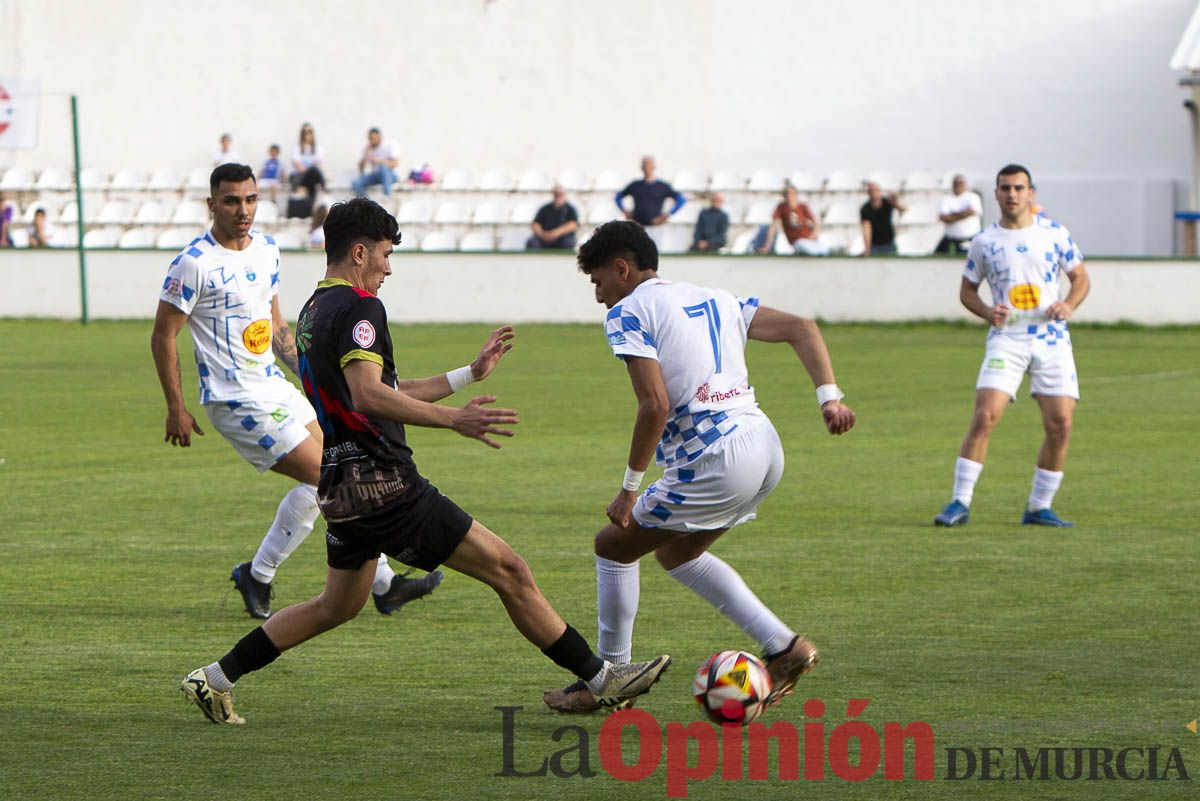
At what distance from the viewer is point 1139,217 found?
3347 centimetres

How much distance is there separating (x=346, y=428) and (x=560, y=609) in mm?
2616

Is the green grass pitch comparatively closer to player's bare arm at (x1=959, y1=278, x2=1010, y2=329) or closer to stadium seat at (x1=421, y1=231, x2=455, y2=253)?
player's bare arm at (x1=959, y1=278, x2=1010, y2=329)

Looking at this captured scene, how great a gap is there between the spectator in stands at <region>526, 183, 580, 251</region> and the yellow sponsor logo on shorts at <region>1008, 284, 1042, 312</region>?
19.7 meters

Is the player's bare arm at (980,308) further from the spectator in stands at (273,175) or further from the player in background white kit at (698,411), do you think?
the spectator in stands at (273,175)

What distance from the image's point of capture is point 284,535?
8375mm

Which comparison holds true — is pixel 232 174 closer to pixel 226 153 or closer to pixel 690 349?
pixel 690 349

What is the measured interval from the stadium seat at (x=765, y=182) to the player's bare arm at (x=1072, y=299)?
23.0 metres

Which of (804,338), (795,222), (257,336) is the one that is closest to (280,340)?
(257,336)

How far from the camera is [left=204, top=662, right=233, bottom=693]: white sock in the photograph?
633cm

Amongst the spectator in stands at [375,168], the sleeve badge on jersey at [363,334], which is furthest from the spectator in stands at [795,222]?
the sleeve badge on jersey at [363,334]

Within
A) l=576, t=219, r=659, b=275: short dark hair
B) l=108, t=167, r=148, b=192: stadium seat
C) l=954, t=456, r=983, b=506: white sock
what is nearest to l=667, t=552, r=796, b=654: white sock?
l=576, t=219, r=659, b=275: short dark hair

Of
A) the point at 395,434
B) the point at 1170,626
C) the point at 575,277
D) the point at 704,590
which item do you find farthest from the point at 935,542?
the point at 575,277

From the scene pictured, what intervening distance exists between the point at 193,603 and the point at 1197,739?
4849 mm

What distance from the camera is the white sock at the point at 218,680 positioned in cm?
633
